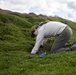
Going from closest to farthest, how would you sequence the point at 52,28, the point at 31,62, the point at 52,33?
1. the point at 31,62
2. the point at 52,28
3. the point at 52,33

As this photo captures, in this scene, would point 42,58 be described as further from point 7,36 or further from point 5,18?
point 5,18

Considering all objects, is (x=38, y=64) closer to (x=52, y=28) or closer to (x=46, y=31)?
(x=46, y=31)

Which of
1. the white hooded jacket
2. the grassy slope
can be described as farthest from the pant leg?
the grassy slope

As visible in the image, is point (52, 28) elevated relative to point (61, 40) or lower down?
elevated

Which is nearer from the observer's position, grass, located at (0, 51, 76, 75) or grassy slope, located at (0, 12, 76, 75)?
grass, located at (0, 51, 76, 75)

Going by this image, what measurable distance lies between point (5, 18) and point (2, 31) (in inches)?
273

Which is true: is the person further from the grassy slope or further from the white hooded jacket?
the grassy slope

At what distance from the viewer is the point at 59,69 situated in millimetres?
14219

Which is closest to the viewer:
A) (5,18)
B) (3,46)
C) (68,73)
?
(68,73)

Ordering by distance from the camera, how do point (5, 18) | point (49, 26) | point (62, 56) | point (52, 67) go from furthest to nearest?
point (5, 18), point (49, 26), point (62, 56), point (52, 67)

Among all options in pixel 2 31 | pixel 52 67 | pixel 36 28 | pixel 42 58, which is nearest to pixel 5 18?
pixel 2 31

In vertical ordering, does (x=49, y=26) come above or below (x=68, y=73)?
above

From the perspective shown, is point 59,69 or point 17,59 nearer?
point 59,69

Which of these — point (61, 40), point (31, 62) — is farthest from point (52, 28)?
point (31, 62)
